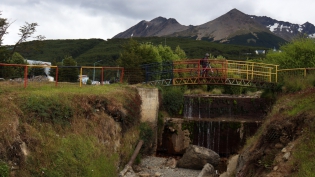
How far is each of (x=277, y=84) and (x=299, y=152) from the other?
1551 cm

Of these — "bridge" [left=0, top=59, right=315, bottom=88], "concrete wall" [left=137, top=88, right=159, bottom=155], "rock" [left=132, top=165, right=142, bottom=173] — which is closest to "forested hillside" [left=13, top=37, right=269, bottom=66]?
"bridge" [left=0, top=59, right=315, bottom=88]

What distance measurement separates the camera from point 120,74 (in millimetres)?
27875

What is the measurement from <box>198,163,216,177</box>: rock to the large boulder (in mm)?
1004

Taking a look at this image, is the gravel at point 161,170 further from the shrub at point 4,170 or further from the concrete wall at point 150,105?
the shrub at point 4,170

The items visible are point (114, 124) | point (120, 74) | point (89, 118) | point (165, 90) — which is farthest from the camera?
point (165, 90)

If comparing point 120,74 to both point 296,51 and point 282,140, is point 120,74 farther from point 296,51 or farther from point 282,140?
point 296,51

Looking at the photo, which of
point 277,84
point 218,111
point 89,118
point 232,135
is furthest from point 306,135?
point 218,111

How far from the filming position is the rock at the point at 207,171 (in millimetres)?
20631

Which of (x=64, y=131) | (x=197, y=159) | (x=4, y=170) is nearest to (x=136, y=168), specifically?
(x=197, y=159)

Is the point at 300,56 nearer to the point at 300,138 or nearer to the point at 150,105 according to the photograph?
the point at 150,105

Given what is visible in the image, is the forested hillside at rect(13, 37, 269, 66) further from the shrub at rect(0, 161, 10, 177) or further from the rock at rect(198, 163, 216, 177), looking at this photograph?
the shrub at rect(0, 161, 10, 177)

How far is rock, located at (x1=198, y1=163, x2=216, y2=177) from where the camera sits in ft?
67.7

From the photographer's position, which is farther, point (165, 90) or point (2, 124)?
point (165, 90)

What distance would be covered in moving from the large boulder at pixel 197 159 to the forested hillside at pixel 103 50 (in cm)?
8202
